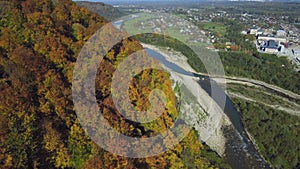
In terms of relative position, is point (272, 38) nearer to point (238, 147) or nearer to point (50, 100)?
point (238, 147)

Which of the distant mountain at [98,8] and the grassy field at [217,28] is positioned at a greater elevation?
the distant mountain at [98,8]

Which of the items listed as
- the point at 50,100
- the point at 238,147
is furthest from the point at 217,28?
the point at 50,100

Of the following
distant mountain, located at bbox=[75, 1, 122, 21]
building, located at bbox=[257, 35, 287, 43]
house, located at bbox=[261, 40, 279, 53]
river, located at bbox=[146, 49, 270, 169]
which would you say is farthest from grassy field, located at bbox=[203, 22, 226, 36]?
river, located at bbox=[146, 49, 270, 169]

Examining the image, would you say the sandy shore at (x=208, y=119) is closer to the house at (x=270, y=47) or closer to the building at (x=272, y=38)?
the house at (x=270, y=47)

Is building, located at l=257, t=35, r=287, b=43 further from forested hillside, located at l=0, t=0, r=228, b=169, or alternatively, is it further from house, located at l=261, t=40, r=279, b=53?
forested hillside, located at l=0, t=0, r=228, b=169

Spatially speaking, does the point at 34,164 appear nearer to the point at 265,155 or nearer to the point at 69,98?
the point at 69,98

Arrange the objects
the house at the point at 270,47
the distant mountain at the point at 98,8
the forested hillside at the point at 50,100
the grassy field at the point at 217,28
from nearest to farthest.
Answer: the forested hillside at the point at 50,100 → the distant mountain at the point at 98,8 → the house at the point at 270,47 → the grassy field at the point at 217,28

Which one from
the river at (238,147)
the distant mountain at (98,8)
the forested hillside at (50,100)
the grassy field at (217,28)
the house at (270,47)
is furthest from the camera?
the grassy field at (217,28)

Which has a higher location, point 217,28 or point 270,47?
point 217,28

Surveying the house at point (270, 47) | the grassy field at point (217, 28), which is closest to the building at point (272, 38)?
the house at point (270, 47)

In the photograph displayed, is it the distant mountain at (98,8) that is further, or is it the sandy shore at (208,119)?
the distant mountain at (98,8)
